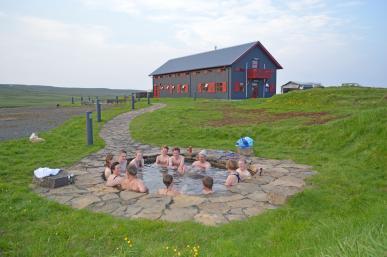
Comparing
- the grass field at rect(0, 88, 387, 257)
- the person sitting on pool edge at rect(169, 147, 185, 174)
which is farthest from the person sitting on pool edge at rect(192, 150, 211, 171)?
the grass field at rect(0, 88, 387, 257)

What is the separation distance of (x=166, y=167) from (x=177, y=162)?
0.35 metres

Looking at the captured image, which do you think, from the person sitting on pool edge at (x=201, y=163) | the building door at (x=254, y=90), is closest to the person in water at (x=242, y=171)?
the person sitting on pool edge at (x=201, y=163)

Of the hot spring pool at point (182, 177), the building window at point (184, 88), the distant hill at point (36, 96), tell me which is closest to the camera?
the hot spring pool at point (182, 177)

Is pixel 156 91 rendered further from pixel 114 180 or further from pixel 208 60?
pixel 114 180

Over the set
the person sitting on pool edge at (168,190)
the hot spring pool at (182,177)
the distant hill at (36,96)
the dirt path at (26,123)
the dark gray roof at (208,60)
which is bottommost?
the hot spring pool at (182,177)

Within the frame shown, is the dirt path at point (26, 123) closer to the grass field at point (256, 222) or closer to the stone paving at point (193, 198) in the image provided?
the grass field at point (256, 222)

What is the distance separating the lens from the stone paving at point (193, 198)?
211 inches

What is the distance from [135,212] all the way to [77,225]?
94 centimetres

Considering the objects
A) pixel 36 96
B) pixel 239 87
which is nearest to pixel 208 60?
pixel 239 87

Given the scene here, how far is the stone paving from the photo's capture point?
535cm

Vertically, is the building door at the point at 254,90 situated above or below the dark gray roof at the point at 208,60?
below

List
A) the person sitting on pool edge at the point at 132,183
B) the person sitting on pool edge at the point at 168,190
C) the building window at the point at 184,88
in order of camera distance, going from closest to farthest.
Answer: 1. the person sitting on pool edge at the point at 168,190
2. the person sitting on pool edge at the point at 132,183
3. the building window at the point at 184,88

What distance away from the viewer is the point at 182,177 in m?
9.51

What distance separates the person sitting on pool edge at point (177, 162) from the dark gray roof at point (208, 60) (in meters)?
29.7
